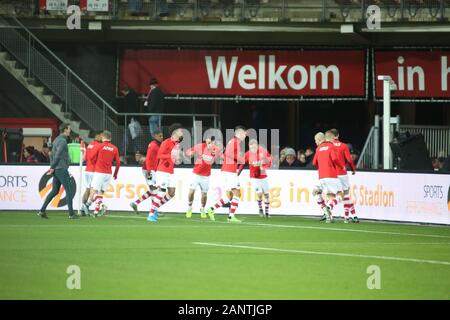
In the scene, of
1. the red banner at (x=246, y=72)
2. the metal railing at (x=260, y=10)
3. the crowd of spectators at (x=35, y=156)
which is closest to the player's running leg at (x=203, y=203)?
the crowd of spectators at (x=35, y=156)

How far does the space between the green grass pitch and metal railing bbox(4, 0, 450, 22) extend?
11.1 metres

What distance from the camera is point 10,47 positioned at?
3631 cm

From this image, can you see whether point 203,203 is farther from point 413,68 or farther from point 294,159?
point 413,68

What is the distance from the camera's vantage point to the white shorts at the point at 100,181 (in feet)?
94.9

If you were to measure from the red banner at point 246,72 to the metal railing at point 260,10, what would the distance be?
1975 mm

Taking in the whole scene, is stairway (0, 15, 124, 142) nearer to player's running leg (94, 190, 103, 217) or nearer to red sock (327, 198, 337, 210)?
player's running leg (94, 190, 103, 217)

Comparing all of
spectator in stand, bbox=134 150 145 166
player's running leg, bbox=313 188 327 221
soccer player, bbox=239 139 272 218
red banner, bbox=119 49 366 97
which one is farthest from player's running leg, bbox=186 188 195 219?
red banner, bbox=119 49 366 97

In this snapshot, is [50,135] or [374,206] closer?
[374,206]

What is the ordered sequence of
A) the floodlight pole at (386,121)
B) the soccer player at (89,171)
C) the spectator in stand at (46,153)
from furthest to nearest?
1. the spectator in stand at (46,153)
2. the floodlight pole at (386,121)
3. the soccer player at (89,171)

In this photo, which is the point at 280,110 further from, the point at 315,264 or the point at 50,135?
the point at 315,264

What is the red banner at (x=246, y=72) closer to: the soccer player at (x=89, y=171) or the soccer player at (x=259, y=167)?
the soccer player at (x=259, y=167)

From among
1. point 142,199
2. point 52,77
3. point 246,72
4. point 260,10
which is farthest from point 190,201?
point 246,72

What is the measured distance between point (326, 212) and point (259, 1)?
37.1 feet
